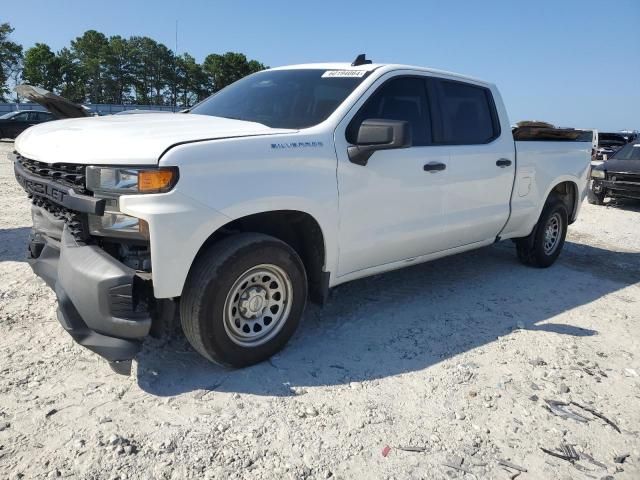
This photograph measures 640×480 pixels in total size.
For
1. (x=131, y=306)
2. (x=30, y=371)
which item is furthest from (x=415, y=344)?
(x=30, y=371)

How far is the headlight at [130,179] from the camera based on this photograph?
257cm

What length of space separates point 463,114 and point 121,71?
8323 cm

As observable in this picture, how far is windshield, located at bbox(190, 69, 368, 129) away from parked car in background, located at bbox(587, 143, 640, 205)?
362 inches

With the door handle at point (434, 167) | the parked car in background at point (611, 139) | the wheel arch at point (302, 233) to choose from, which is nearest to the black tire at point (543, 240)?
the door handle at point (434, 167)

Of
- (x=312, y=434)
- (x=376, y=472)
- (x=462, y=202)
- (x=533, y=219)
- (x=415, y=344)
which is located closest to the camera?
(x=376, y=472)

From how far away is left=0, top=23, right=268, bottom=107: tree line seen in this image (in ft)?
213

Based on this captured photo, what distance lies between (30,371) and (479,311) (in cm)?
341

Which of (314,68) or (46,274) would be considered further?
(314,68)

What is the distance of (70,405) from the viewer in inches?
107

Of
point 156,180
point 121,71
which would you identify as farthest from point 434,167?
point 121,71

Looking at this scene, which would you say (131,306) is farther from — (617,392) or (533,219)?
(533,219)

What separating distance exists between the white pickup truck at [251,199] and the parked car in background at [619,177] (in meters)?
7.87

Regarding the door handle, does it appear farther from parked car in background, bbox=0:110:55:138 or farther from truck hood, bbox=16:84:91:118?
parked car in background, bbox=0:110:55:138

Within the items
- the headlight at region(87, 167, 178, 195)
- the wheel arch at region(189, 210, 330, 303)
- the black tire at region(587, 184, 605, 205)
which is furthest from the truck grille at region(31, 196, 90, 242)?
the black tire at region(587, 184, 605, 205)
